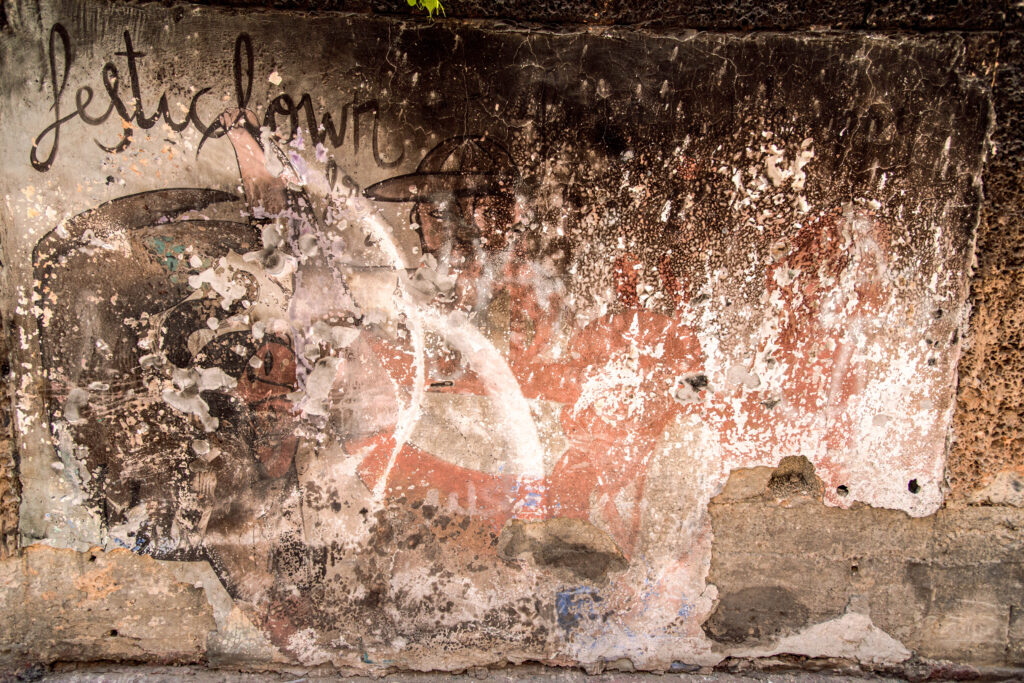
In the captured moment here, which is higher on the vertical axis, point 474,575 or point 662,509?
point 662,509

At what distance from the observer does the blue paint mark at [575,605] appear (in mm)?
1896

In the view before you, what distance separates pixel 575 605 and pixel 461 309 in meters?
1.29

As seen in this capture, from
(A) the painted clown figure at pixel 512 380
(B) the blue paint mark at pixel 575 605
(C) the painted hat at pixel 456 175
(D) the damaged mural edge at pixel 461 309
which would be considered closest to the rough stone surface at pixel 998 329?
(D) the damaged mural edge at pixel 461 309

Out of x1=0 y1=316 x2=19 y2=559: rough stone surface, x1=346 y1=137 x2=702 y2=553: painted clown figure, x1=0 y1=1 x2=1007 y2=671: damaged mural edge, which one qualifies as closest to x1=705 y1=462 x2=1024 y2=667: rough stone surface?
x1=0 y1=1 x2=1007 y2=671: damaged mural edge

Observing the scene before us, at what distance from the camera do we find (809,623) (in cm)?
191

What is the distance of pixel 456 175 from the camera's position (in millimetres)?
1686

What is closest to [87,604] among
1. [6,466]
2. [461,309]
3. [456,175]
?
[6,466]

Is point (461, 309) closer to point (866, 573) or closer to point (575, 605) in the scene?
point (575, 605)

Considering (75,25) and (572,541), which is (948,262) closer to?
(572,541)

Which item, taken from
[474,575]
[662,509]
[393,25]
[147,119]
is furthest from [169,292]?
[662,509]

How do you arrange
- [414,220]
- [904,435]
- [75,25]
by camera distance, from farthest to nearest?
[904,435]
[414,220]
[75,25]

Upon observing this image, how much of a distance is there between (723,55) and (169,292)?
84.9 inches

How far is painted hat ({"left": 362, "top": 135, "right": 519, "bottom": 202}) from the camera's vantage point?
1664 millimetres

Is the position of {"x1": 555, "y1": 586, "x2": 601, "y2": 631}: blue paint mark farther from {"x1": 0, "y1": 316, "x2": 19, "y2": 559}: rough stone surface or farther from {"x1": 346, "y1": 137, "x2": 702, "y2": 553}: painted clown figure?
{"x1": 0, "y1": 316, "x2": 19, "y2": 559}: rough stone surface
